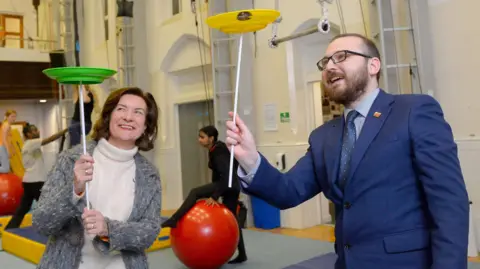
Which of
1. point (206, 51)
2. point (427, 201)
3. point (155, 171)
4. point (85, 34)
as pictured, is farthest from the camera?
point (85, 34)

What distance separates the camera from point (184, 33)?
9.81 metres

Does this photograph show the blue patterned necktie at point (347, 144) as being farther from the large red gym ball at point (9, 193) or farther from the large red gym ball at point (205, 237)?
the large red gym ball at point (9, 193)

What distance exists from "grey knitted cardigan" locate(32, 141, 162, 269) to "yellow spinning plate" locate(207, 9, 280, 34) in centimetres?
80

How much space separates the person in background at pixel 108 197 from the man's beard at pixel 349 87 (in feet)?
2.97

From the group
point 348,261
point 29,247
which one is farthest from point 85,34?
point 348,261

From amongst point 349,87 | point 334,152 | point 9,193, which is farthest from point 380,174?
point 9,193

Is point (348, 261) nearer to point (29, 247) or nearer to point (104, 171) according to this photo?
point (104, 171)

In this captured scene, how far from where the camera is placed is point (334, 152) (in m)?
1.85

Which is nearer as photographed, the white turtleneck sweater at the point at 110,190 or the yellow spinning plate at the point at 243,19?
the yellow spinning plate at the point at 243,19

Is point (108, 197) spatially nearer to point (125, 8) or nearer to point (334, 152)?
point (334, 152)

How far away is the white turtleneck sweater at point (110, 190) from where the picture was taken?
206 cm

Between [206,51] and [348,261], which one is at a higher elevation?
[206,51]

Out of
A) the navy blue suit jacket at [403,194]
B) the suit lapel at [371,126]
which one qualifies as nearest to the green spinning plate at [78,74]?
the navy blue suit jacket at [403,194]

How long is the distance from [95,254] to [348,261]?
3.56 feet
